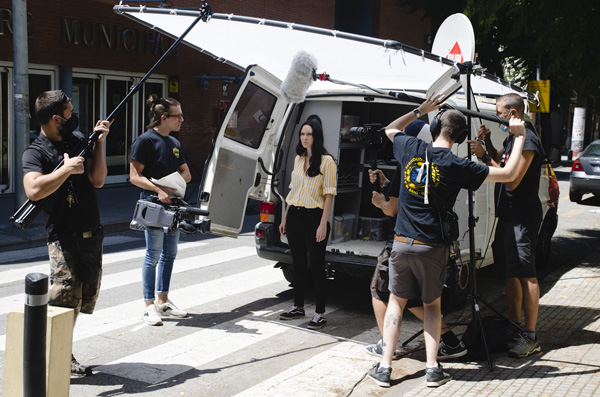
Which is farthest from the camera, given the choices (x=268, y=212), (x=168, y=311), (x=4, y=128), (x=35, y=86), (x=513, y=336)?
(x=35, y=86)

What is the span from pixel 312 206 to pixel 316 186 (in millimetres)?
198

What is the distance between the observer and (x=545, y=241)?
31.7 ft

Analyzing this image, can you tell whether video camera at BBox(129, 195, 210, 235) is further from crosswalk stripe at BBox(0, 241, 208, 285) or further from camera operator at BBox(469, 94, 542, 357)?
crosswalk stripe at BBox(0, 241, 208, 285)

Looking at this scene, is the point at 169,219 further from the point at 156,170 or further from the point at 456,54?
the point at 456,54

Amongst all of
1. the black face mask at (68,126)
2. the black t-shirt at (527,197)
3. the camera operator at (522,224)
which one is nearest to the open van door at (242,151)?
the black face mask at (68,126)

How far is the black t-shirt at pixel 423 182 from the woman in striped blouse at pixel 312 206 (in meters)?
1.50

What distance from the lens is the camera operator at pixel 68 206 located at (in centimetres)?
475

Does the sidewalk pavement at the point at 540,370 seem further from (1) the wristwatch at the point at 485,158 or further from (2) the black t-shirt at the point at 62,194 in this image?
(2) the black t-shirt at the point at 62,194

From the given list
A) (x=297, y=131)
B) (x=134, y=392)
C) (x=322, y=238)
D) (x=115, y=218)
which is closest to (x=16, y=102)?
(x=115, y=218)

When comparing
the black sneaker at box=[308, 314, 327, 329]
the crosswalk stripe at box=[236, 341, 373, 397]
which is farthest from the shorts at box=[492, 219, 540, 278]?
the black sneaker at box=[308, 314, 327, 329]

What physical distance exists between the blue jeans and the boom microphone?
1.70 metres

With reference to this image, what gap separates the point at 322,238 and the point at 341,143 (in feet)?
5.04

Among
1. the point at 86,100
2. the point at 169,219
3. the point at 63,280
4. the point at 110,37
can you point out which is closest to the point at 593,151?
the point at 110,37

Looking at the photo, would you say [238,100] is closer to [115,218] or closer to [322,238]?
[322,238]
